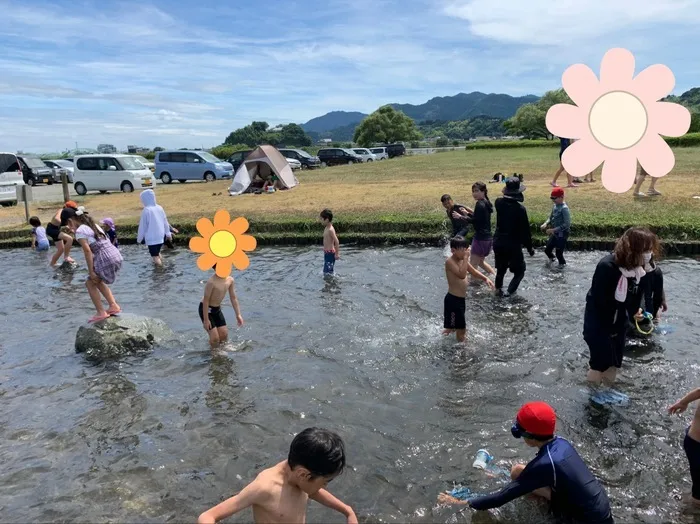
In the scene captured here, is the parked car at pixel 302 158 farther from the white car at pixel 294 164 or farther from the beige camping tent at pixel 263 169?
the beige camping tent at pixel 263 169

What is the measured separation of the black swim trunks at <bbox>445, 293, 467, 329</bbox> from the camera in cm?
620

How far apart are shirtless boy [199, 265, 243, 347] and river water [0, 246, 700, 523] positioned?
25cm

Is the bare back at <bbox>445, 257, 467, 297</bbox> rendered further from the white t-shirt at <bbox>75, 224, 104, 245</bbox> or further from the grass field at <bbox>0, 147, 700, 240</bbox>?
the grass field at <bbox>0, 147, 700, 240</bbox>

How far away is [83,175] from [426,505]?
24523mm

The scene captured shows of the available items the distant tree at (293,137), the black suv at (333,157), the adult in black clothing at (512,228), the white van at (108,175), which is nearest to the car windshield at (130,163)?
the white van at (108,175)

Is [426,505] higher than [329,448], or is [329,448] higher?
[329,448]

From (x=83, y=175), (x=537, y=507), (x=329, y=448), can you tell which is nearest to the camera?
(x=329, y=448)

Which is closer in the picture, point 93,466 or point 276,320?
point 93,466

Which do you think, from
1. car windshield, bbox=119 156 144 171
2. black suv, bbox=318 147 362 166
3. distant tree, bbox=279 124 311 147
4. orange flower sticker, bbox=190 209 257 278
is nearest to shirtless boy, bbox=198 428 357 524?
orange flower sticker, bbox=190 209 257 278

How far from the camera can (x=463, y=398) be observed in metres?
5.11

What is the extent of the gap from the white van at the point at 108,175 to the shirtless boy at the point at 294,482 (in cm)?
2308

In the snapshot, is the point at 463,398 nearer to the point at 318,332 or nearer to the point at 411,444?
the point at 411,444

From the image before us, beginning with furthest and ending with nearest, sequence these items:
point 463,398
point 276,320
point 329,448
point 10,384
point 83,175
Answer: point 83,175 < point 276,320 < point 10,384 < point 463,398 < point 329,448

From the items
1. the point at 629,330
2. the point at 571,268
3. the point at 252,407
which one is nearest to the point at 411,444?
the point at 252,407
